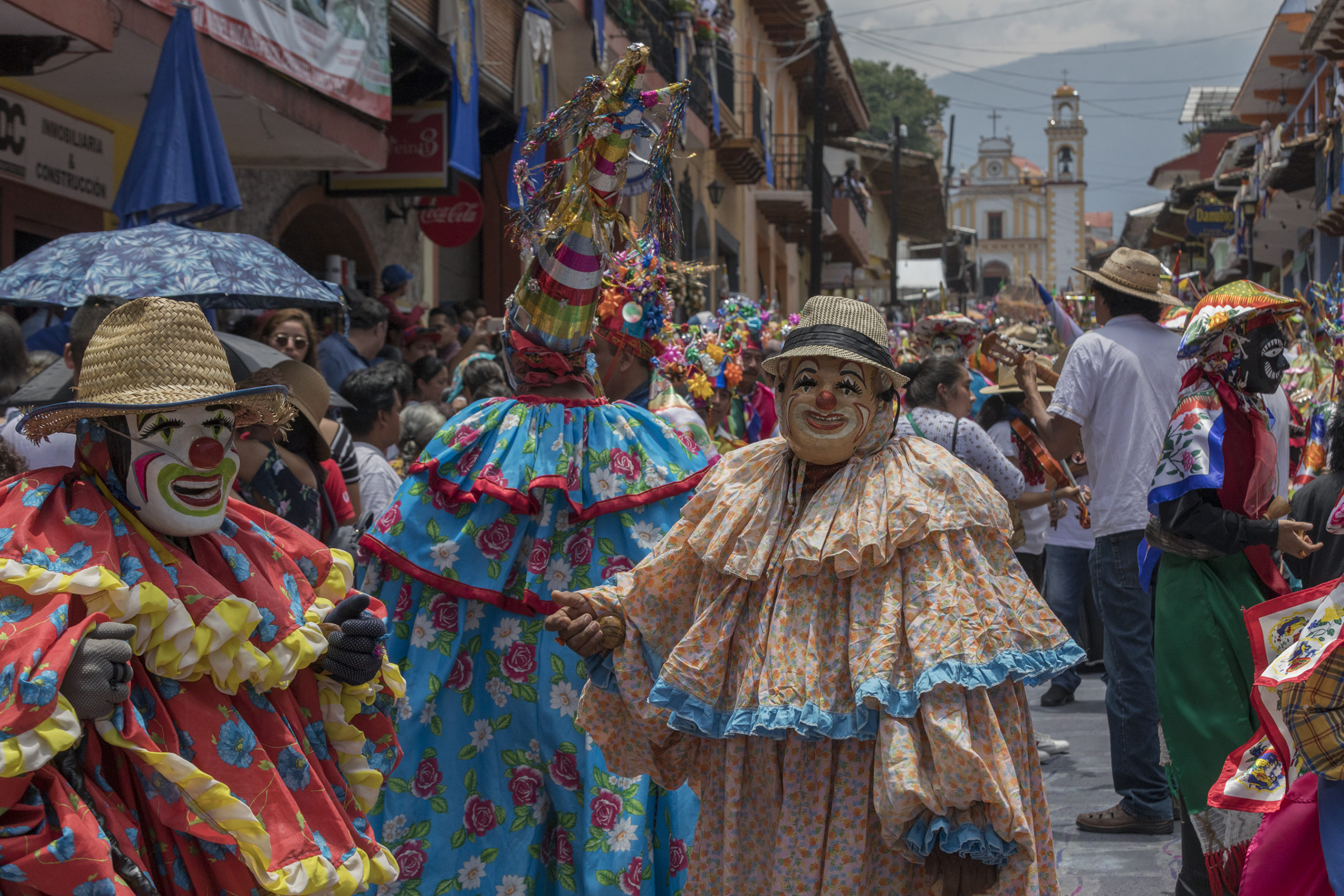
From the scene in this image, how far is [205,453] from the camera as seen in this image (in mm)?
2969

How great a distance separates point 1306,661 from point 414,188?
1047cm

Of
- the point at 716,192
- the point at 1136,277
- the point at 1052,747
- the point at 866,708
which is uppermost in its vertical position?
the point at 716,192

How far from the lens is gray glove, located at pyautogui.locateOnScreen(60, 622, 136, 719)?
2.57 meters

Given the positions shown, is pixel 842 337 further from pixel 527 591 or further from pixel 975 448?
pixel 975 448

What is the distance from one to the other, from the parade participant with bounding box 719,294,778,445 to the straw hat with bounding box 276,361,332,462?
13.5 ft

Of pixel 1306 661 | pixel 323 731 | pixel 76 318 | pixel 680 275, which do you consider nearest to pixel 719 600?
pixel 323 731

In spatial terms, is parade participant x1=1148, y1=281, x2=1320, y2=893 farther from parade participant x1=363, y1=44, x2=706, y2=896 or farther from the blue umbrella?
the blue umbrella

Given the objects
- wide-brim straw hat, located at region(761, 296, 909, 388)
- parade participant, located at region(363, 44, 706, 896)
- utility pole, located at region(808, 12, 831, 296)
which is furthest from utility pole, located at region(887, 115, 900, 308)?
wide-brim straw hat, located at region(761, 296, 909, 388)

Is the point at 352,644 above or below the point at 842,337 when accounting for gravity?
below

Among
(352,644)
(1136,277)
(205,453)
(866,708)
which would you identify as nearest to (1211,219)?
(1136,277)

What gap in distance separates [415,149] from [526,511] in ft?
29.1

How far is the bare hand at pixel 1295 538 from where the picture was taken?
4289mm

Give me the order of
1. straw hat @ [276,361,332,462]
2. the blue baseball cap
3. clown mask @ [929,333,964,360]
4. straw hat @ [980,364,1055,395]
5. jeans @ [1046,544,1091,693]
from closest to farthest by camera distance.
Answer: straw hat @ [276,361,332,462]
jeans @ [1046,544,1091,693]
straw hat @ [980,364,1055,395]
clown mask @ [929,333,964,360]
the blue baseball cap

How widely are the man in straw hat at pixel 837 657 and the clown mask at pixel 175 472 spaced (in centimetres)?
92
